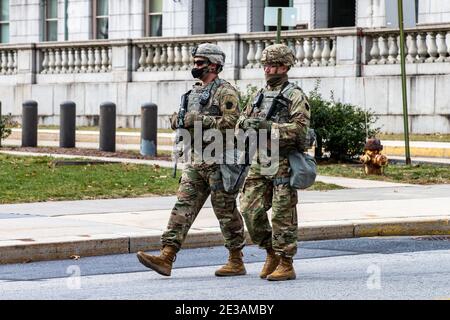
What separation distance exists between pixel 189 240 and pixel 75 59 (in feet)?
86.1

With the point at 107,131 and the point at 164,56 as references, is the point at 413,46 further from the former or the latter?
the point at 164,56

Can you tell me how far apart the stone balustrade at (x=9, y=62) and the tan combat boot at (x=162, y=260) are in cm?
3070

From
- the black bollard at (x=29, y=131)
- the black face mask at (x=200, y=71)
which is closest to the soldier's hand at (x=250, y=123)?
the black face mask at (x=200, y=71)

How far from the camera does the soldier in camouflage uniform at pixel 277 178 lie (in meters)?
11.8

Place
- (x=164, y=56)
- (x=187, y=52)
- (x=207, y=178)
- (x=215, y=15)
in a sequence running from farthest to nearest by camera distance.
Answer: (x=215, y=15) → (x=164, y=56) → (x=187, y=52) → (x=207, y=178)

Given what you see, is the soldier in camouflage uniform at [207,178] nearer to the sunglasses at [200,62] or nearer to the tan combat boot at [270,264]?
the sunglasses at [200,62]

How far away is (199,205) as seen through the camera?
39.9 ft

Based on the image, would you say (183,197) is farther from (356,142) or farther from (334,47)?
(334,47)

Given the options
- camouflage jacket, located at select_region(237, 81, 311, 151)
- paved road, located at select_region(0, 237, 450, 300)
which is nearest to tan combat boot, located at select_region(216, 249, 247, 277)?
paved road, located at select_region(0, 237, 450, 300)

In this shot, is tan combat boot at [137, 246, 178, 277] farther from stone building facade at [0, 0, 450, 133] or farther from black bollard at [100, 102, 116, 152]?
stone building facade at [0, 0, 450, 133]

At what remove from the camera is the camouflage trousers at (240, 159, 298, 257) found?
11.8 meters

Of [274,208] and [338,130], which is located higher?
[338,130]
